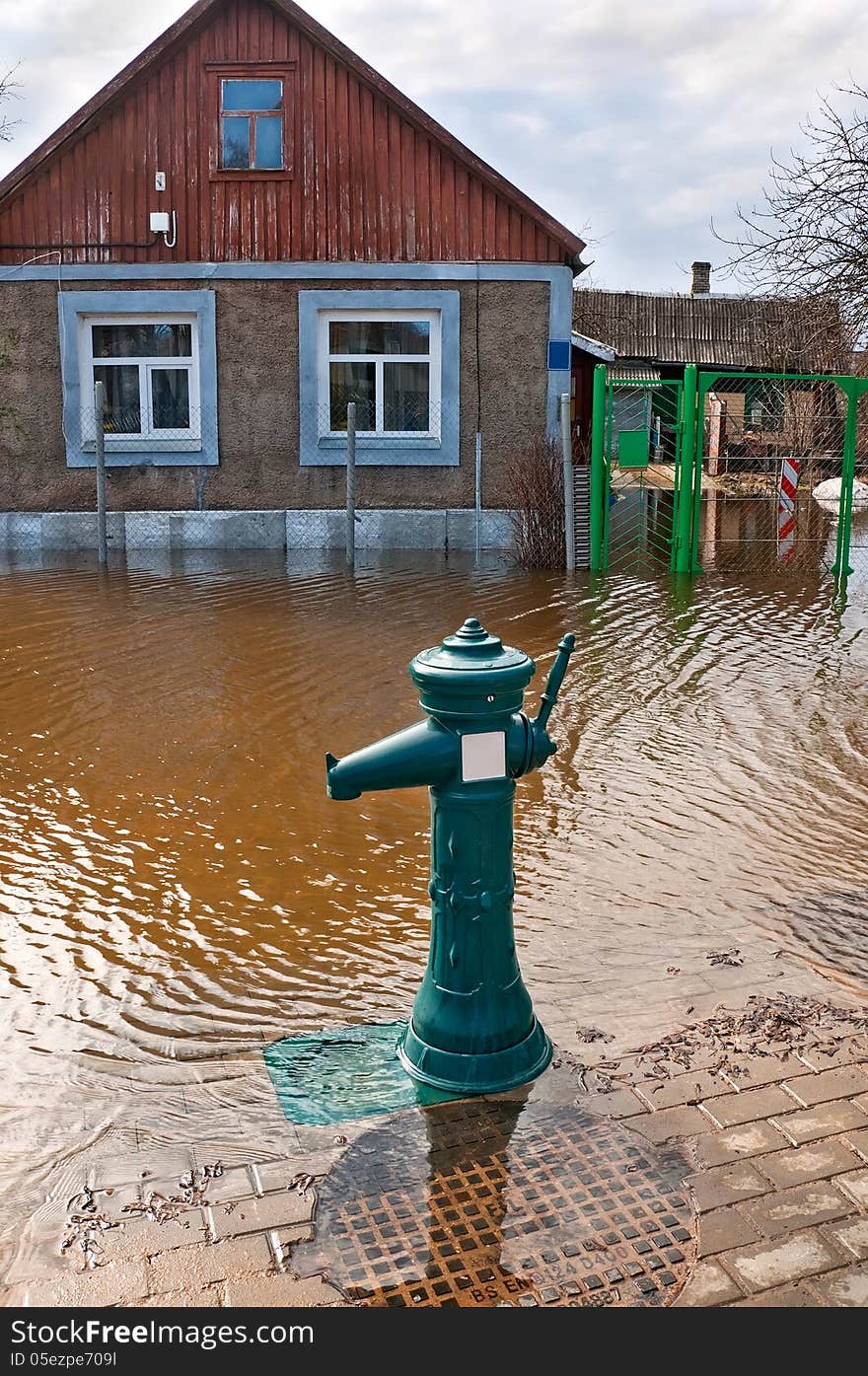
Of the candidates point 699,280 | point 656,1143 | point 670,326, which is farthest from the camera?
point 699,280

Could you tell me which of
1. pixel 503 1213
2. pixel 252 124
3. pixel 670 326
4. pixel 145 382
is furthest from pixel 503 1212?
pixel 670 326

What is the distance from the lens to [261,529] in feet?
52.4

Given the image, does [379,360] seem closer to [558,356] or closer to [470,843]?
[558,356]

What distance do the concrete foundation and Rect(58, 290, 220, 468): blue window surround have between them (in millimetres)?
702

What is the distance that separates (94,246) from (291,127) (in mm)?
2833

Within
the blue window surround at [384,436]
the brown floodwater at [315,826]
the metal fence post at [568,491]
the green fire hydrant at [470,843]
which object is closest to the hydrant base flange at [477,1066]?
the green fire hydrant at [470,843]

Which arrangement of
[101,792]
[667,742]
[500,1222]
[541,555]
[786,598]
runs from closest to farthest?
[500,1222], [101,792], [667,742], [786,598], [541,555]

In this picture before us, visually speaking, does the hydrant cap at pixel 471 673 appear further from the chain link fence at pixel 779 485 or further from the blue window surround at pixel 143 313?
the blue window surround at pixel 143 313

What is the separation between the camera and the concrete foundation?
15945mm

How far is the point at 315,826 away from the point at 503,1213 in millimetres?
2916

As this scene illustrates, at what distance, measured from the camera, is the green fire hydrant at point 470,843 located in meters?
3.51

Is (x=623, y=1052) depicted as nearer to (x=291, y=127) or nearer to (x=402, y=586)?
(x=402, y=586)
